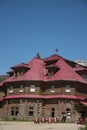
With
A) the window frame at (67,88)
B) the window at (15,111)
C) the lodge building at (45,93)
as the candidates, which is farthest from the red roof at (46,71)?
the window at (15,111)

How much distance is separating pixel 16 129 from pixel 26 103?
21.8 meters

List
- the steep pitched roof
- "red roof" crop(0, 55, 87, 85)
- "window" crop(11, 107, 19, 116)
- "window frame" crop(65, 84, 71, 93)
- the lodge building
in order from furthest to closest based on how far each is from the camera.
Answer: "red roof" crop(0, 55, 87, 85), "window" crop(11, 107, 19, 116), the steep pitched roof, "window frame" crop(65, 84, 71, 93), the lodge building

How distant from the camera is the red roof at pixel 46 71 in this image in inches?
2158

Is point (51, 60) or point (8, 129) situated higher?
point (51, 60)

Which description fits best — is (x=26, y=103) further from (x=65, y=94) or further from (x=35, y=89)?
(x=65, y=94)

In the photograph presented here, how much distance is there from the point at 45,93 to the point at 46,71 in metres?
4.40

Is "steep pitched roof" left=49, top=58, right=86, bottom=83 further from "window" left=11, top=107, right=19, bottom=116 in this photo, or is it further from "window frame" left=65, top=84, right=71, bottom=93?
"window" left=11, top=107, right=19, bottom=116

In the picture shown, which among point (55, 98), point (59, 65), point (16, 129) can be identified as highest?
point (59, 65)

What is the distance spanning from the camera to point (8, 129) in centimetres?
3231

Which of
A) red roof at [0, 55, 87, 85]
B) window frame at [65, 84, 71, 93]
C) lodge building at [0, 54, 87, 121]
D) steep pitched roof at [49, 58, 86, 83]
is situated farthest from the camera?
red roof at [0, 55, 87, 85]

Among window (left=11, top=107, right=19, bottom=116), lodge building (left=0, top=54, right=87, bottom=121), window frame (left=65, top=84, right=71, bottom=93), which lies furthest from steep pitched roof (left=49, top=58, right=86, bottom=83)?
window (left=11, top=107, right=19, bottom=116)

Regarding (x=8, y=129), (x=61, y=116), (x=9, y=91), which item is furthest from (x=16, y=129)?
(x=9, y=91)

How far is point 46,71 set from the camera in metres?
58.2

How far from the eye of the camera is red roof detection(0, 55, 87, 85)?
54812 millimetres
